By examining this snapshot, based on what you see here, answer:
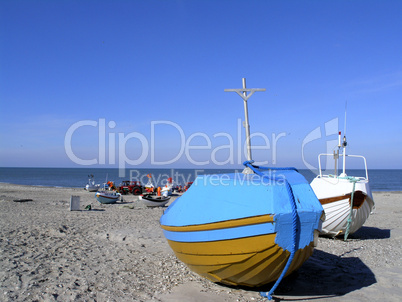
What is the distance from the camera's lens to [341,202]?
923 centimetres

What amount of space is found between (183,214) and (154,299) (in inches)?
54.7

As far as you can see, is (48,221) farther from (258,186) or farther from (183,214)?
(258,186)

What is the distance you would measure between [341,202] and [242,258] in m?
5.74

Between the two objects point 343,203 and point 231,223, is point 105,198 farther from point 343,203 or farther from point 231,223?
point 231,223

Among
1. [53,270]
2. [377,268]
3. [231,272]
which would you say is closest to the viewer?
[231,272]

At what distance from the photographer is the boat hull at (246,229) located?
170 inches

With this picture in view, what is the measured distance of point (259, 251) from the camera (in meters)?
4.40

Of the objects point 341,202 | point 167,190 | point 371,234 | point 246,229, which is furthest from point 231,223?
point 167,190

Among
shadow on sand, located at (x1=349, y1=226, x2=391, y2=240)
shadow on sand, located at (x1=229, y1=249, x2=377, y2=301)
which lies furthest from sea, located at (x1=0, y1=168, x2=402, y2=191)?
shadow on sand, located at (x1=229, y1=249, x2=377, y2=301)

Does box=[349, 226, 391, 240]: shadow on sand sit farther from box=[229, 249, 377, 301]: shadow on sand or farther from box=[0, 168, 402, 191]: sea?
box=[0, 168, 402, 191]: sea

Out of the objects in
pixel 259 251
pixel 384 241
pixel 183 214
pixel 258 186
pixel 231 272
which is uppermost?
pixel 258 186

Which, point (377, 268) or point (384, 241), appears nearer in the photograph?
point (377, 268)

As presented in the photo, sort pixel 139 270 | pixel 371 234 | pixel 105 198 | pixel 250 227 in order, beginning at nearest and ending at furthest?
1. pixel 250 227
2. pixel 139 270
3. pixel 371 234
4. pixel 105 198

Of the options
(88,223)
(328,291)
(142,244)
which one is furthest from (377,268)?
(88,223)
